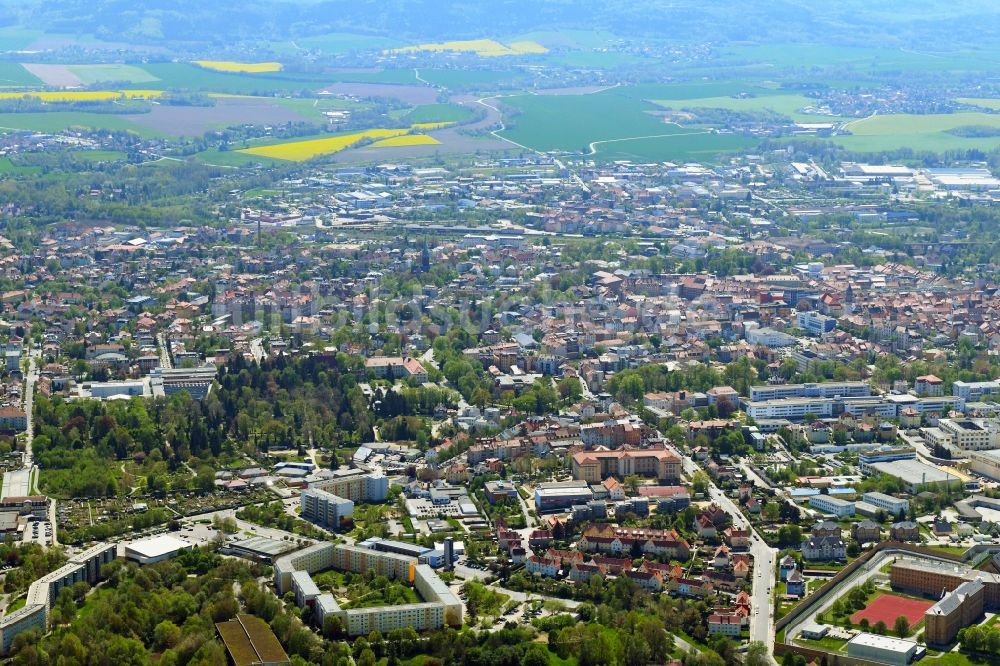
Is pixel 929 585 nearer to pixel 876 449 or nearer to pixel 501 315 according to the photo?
pixel 876 449

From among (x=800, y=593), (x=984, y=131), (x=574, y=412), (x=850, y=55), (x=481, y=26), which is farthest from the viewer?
(x=481, y=26)

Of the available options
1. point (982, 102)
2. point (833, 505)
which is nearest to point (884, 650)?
point (833, 505)

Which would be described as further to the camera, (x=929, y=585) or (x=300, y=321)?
(x=300, y=321)

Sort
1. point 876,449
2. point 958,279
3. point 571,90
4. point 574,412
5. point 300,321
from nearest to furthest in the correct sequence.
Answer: point 876,449
point 574,412
point 300,321
point 958,279
point 571,90

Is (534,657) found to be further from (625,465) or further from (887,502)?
(625,465)

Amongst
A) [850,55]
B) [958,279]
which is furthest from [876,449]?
[850,55]

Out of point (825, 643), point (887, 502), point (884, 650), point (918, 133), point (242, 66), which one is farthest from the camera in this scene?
point (242, 66)
